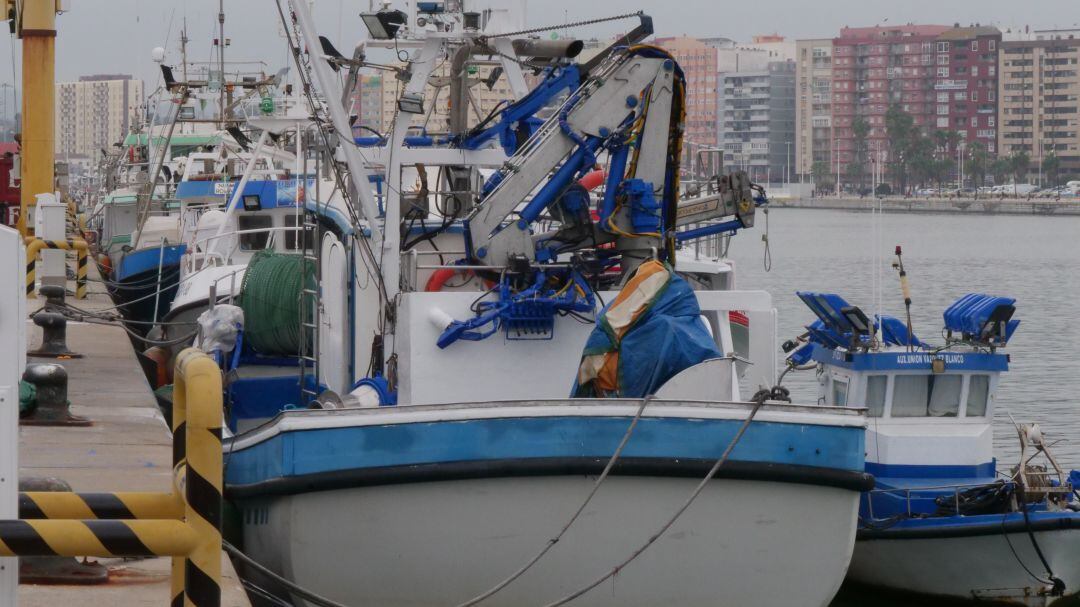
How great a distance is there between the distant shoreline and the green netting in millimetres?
115241

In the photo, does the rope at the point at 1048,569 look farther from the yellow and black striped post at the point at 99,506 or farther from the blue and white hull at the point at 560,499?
the yellow and black striped post at the point at 99,506

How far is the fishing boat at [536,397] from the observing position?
783 cm

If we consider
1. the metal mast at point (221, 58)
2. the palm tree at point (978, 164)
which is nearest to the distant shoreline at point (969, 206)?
the palm tree at point (978, 164)

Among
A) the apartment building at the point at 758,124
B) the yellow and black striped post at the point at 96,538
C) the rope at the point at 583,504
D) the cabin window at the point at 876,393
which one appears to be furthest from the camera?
the apartment building at the point at 758,124

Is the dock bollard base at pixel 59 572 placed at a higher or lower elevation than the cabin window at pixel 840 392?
lower

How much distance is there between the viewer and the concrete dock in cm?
683

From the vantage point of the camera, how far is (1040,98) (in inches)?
7431

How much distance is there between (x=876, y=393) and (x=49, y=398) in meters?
6.58

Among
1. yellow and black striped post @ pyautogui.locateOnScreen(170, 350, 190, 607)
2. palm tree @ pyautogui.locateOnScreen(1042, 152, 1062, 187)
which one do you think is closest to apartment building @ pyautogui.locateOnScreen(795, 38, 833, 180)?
palm tree @ pyautogui.locateOnScreen(1042, 152, 1062, 187)

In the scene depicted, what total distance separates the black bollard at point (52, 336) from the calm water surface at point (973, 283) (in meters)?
7.24

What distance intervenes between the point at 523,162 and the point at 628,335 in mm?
1711

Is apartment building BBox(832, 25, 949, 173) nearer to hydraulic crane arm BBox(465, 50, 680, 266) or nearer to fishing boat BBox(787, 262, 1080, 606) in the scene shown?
fishing boat BBox(787, 262, 1080, 606)

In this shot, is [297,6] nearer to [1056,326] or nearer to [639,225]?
[639,225]

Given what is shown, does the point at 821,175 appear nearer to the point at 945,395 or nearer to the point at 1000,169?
the point at 1000,169
